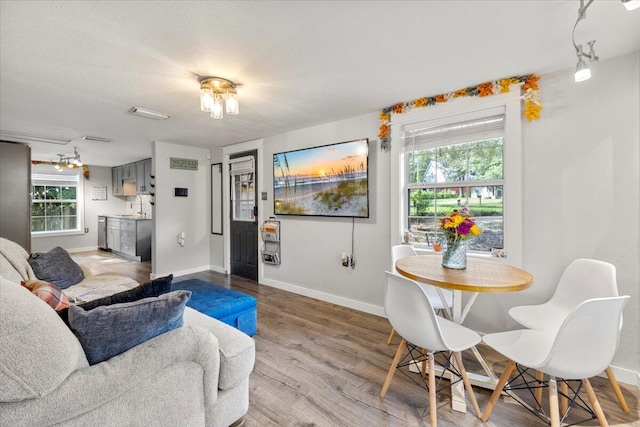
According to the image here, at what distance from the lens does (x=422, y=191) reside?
294 cm

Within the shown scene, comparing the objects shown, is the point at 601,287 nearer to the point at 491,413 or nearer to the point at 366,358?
the point at 491,413

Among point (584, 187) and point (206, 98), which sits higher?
point (206, 98)

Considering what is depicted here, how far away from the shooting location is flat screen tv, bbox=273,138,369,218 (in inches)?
128

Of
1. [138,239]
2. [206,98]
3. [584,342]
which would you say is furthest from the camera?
[138,239]

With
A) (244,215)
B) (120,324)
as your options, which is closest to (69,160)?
(244,215)

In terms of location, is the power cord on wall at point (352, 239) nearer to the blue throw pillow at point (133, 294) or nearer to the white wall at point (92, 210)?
the blue throw pillow at point (133, 294)

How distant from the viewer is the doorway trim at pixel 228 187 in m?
4.39

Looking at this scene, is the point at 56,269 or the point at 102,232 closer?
the point at 56,269

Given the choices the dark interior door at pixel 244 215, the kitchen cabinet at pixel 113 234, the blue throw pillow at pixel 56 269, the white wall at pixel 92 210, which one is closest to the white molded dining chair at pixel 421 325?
the blue throw pillow at pixel 56 269

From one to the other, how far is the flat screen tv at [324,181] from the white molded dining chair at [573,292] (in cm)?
174

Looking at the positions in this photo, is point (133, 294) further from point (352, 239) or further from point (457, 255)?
point (352, 239)

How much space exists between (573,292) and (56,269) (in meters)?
4.38

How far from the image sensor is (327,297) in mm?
3607

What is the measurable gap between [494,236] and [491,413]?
1.45m
